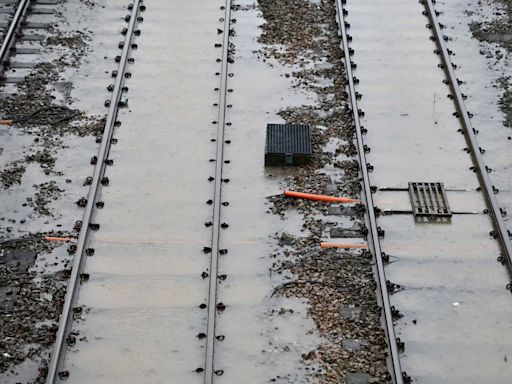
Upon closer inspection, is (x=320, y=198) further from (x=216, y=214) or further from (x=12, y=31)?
(x=12, y=31)

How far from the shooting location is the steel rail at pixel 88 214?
8230mm

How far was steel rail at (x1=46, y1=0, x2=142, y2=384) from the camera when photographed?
27.0 feet

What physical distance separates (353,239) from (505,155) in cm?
252

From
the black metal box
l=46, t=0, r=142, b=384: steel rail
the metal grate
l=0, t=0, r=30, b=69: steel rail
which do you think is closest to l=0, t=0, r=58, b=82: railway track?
l=0, t=0, r=30, b=69: steel rail

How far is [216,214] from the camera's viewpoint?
9781 millimetres

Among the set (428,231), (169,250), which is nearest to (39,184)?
(169,250)

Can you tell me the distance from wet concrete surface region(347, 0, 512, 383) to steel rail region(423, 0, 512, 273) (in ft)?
0.33

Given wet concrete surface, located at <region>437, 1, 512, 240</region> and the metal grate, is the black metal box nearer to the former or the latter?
the metal grate

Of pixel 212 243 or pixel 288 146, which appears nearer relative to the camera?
pixel 212 243

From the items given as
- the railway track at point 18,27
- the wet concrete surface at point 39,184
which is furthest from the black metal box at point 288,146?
the railway track at point 18,27

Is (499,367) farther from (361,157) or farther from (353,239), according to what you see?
(361,157)

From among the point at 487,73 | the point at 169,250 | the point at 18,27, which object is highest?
the point at 18,27

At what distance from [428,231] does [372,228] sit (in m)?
0.63

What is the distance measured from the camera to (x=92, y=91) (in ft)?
39.0
